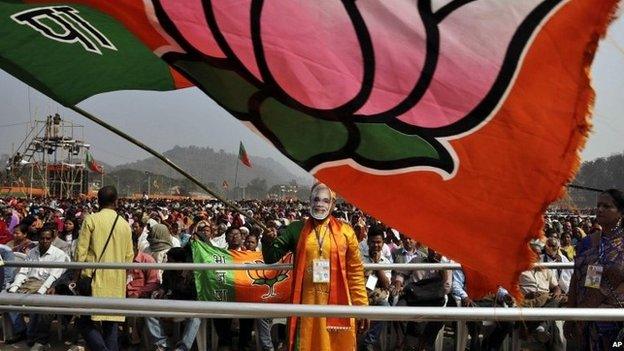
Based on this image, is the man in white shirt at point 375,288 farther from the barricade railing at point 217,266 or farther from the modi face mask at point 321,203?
the modi face mask at point 321,203

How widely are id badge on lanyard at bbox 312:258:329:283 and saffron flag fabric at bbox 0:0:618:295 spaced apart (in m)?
1.63

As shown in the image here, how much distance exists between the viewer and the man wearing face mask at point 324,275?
3.83 meters

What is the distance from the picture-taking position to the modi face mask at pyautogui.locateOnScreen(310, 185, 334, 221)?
3.95 meters

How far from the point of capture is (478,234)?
221 cm

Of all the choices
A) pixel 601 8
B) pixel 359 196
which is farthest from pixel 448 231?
pixel 601 8

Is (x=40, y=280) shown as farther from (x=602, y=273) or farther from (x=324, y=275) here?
(x=602, y=273)

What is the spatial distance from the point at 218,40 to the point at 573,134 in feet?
4.37

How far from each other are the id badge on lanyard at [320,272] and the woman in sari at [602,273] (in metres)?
1.62

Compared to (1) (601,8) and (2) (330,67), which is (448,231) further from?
(1) (601,8)

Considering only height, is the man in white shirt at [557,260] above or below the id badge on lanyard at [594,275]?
below

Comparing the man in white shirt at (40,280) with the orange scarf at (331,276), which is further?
the man in white shirt at (40,280)

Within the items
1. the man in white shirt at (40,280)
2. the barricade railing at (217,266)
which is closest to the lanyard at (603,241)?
the barricade railing at (217,266)

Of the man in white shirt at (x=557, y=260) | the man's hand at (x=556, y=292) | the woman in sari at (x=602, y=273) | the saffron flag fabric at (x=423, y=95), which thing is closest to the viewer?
the saffron flag fabric at (x=423, y=95)

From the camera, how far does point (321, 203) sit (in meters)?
3.96
